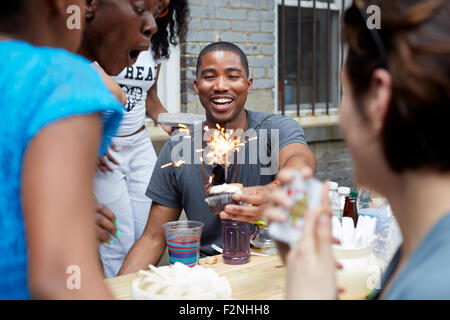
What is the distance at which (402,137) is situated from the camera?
92 cm

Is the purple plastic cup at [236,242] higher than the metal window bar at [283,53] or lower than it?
lower

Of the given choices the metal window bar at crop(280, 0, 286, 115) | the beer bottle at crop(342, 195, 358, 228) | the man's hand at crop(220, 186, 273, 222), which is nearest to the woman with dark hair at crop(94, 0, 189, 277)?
the man's hand at crop(220, 186, 273, 222)

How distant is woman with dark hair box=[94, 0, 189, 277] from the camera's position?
9.93 ft

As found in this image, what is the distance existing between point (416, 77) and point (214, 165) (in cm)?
195

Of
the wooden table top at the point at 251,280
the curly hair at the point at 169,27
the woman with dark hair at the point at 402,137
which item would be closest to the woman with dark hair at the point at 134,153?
the curly hair at the point at 169,27

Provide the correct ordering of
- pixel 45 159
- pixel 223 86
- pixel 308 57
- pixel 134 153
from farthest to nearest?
pixel 308 57 → pixel 134 153 → pixel 223 86 → pixel 45 159

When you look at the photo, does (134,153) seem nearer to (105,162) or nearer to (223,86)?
(223,86)

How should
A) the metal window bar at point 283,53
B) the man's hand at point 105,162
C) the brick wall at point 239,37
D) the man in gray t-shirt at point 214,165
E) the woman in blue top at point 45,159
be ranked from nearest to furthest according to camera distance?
the woman in blue top at point 45,159
the man's hand at point 105,162
the man in gray t-shirt at point 214,165
the brick wall at point 239,37
the metal window bar at point 283,53

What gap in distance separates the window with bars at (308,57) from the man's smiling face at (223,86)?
2.54 m

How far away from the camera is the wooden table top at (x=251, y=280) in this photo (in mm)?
1757

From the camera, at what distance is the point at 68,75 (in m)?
0.89

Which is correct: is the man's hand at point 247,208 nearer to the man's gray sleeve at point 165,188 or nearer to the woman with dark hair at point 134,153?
the man's gray sleeve at point 165,188

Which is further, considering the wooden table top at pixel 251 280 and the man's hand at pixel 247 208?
the man's hand at pixel 247 208

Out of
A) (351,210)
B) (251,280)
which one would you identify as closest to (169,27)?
(351,210)
